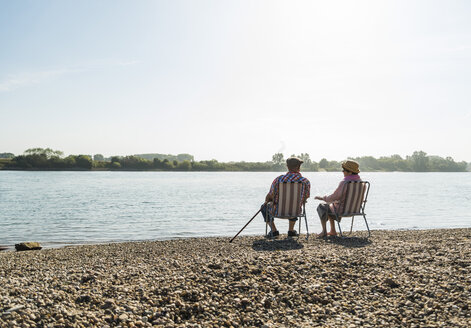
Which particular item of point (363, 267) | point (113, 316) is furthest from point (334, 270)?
point (113, 316)

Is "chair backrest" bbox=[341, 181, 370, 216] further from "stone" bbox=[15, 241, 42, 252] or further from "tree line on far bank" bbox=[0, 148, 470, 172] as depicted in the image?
"tree line on far bank" bbox=[0, 148, 470, 172]

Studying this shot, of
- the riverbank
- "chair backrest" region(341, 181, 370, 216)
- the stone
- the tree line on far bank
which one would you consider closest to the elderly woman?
"chair backrest" region(341, 181, 370, 216)

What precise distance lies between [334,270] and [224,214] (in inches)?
537

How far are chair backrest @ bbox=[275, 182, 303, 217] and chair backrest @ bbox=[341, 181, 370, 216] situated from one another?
3.59 feet

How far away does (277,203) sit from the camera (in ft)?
28.1

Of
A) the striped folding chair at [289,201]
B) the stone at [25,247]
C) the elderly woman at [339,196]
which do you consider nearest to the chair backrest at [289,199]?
the striped folding chair at [289,201]

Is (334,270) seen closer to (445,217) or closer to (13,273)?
(13,273)

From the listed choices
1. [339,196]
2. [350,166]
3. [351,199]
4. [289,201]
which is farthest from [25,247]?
[350,166]

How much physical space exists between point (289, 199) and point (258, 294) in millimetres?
4496

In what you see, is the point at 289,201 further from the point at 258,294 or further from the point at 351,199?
the point at 258,294

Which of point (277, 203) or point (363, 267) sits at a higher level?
point (277, 203)

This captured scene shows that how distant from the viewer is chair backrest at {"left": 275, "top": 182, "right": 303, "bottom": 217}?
8383 millimetres

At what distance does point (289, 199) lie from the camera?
8.48 m

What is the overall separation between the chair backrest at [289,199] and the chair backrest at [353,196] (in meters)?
1.09
